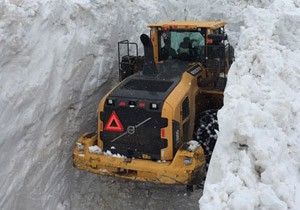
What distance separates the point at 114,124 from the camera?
23.6 feet

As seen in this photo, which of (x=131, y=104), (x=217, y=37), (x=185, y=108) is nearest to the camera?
(x=131, y=104)

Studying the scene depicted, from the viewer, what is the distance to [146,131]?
277 inches

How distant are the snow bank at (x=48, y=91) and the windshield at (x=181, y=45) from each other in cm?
115

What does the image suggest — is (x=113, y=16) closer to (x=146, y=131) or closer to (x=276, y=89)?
(x=146, y=131)

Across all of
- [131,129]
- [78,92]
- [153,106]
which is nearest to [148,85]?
[153,106]

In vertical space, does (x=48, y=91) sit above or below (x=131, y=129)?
above

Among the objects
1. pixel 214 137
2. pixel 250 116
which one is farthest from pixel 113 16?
pixel 250 116

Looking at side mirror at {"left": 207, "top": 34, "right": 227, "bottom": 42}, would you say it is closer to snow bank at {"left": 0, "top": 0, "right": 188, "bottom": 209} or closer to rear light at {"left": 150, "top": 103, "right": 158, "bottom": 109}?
rear light at {"left": 150, "top": 103, "right": 158, "bottom": 109}

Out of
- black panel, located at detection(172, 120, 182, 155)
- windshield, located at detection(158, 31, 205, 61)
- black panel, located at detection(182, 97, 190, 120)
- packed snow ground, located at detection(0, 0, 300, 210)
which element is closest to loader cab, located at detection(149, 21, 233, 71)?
windshield, located at detection(158, 31, 205, 61)

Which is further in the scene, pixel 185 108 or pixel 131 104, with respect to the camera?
pixel 185 108

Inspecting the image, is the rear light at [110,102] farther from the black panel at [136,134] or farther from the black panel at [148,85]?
the black panel at [148,85]

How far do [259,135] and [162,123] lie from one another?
2.61 m

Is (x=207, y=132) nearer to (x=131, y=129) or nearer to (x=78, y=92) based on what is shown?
(x=131, y=129)

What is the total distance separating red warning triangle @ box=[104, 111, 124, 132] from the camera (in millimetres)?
7176
